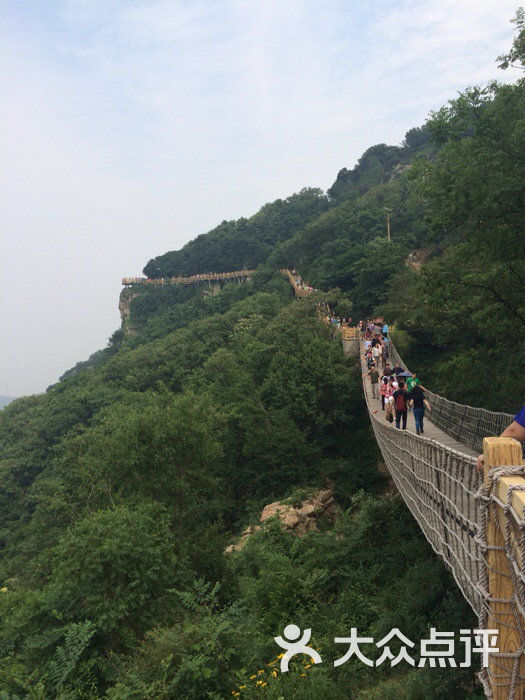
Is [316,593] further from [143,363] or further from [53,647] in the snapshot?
[143,363]

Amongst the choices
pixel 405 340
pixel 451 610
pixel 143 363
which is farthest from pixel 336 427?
pixel 143 363

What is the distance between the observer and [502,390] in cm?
1019

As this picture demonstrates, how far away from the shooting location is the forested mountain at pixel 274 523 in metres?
5.28

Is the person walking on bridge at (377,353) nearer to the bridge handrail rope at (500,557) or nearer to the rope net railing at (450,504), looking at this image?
the rope net railing at (450,504)

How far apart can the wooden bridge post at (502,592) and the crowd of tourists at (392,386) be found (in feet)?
18.9

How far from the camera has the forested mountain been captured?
528cm

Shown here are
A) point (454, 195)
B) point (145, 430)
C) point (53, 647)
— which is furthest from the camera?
point (145, 430)

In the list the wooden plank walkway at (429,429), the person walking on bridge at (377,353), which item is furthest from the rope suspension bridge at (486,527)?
the person walking on bridge at (377,353)

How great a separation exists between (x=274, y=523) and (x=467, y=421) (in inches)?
208

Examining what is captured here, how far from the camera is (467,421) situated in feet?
25.5

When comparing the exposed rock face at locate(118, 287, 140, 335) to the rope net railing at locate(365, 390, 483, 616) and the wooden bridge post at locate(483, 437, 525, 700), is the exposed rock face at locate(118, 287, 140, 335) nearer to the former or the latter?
the rope net railing at locate(365, 390, 483, 616)

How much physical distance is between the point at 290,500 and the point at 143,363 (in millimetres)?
22274

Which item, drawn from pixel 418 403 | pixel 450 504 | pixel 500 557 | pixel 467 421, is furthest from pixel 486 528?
pixel 467 421

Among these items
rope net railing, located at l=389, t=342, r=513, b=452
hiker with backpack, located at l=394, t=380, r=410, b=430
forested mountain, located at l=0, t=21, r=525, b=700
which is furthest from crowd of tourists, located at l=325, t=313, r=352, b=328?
hiker with backpack, located at l=394, t=380, r=410, b=430
